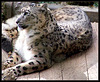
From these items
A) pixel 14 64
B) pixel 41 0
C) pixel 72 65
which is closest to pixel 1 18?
pixel 41 0

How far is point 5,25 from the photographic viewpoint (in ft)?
20.2

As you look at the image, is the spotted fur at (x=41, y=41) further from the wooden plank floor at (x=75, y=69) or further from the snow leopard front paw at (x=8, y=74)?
the wooden plank floor at (x=75, y=69)

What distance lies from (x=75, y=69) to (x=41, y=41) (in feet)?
2.60

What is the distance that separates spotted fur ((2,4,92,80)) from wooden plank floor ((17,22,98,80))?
0.34 ft

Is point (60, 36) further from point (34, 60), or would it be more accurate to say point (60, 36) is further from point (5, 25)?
point (5, 25)

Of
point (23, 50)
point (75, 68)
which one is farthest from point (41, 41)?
point (75, 68)

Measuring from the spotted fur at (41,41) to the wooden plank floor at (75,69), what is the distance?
0.10 metres

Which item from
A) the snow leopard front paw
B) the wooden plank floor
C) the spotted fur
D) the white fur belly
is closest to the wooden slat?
the wooden plank floor

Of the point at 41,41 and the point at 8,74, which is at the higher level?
the point at 41,41

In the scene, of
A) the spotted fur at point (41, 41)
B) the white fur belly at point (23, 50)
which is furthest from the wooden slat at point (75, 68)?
the white fur belly at point (23, 50)

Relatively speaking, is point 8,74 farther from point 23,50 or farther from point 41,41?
point 41,41

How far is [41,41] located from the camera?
15.8ft

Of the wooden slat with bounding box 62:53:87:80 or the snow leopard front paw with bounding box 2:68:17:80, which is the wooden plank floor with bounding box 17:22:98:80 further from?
the snow leopard front paw with bounding box 2:68:17:80

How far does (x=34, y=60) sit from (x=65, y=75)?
594mm
